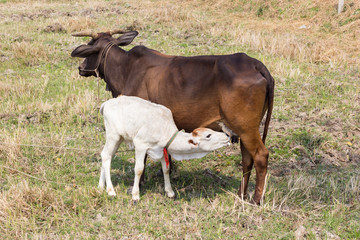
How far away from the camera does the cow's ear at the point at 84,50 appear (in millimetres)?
5703

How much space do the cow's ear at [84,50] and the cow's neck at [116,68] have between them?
0.20 m

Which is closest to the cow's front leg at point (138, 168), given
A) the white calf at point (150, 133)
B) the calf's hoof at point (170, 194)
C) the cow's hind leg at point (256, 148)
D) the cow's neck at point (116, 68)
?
the white calf at point (150, 133)

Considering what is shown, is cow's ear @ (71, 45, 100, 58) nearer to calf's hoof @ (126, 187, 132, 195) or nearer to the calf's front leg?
the calf's front leg

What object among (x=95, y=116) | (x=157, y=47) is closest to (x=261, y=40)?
(x=157, y=47)

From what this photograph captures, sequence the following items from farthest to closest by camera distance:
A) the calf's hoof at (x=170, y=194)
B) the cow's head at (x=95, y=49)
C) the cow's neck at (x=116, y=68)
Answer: the cow's head at (x=95, y=49) → the cow's neck at (x=116, y=68) → the calf's hoof at (x=170, y=194)

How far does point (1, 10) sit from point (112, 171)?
13266mm

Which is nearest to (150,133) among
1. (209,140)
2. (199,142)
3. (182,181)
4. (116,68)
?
(199,142)

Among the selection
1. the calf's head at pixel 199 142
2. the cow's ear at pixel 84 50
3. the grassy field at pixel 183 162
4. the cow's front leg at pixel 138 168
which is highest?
the cow's ear at pixel 84 50

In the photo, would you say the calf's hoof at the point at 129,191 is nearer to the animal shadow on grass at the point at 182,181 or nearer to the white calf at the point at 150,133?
the animal shadow on grass at the point at 182,181

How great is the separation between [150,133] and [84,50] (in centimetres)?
180

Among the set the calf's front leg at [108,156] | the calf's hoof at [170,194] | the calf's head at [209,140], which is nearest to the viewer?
the calf's head at [209,140]

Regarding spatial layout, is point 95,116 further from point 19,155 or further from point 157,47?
point 157,47

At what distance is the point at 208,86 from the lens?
4.71 metres

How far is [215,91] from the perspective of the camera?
4691 mm
